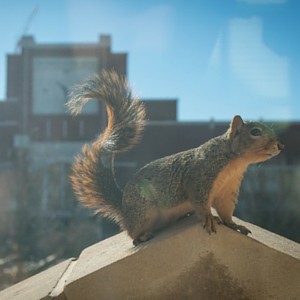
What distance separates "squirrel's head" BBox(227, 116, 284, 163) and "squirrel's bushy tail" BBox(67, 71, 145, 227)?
0.95 m

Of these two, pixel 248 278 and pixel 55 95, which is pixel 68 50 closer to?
pixel 55 95

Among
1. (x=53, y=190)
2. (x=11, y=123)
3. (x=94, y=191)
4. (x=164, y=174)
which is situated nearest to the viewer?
(x=164, y=174)

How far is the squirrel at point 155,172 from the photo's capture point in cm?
324

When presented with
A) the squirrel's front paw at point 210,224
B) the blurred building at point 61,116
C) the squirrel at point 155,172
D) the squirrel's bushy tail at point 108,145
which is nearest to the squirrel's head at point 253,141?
the squirrel at point 155,172

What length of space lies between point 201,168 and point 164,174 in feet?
1.21

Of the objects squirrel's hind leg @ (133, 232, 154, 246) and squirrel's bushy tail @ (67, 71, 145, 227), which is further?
squirrel's bushy tail @ (67, 71, 145, 227)

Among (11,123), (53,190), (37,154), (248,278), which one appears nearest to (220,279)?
(248,278)

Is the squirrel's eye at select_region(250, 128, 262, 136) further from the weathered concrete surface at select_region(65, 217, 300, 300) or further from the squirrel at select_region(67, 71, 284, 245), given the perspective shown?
the weathered concrete surface at select_region(65, 217, 300, 300)

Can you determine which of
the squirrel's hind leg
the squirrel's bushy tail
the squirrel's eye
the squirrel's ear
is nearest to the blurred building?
the squirrel's bushy tail

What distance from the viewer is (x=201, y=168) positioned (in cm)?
332

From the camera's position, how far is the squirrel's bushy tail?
394 centimetres

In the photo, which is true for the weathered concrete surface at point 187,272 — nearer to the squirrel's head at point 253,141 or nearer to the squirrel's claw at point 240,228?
the squirrel's claw at point 240,228

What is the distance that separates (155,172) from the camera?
3682 millimetres

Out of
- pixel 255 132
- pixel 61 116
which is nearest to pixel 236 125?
pixel 255 132
